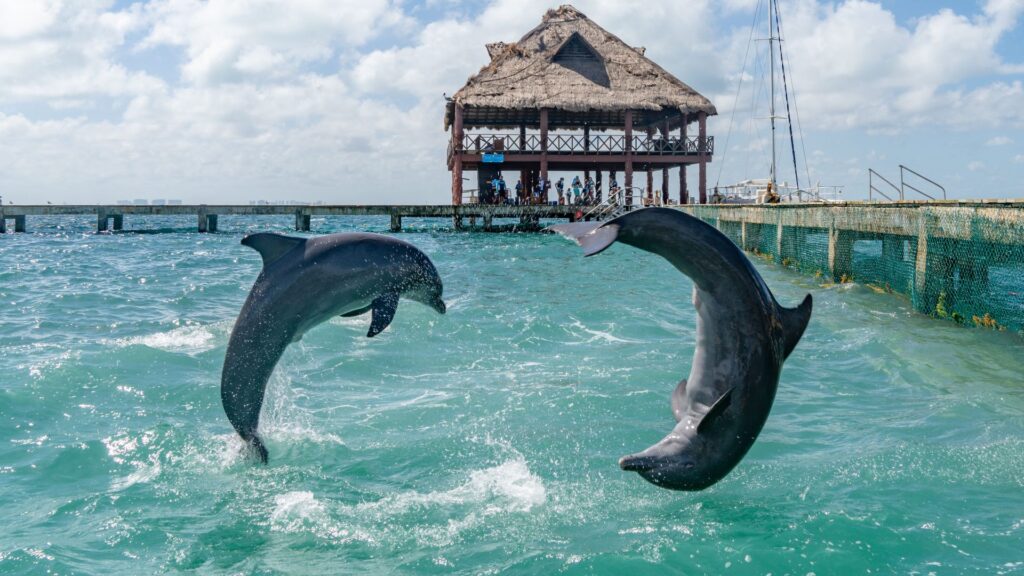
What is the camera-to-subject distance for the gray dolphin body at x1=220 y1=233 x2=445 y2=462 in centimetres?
506

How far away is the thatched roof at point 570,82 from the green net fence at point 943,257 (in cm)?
2066

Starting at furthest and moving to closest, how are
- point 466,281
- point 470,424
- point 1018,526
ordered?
point 466,281 < point 470,424 < point 1018,526

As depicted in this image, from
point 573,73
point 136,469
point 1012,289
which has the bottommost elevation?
point 136,469

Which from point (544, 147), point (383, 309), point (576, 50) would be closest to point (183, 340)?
point (383, 309)

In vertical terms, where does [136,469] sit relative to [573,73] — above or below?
below

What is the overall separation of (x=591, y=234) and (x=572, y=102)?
33746 millimetres

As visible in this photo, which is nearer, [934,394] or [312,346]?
[934,394]

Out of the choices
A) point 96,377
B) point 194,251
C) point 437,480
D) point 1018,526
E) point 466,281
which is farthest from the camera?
point 194,251

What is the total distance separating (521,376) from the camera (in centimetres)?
898

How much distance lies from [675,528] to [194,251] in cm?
2609

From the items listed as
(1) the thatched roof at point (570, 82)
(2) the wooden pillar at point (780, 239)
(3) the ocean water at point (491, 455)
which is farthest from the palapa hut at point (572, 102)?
(3) the ocean water at point (491, 455)

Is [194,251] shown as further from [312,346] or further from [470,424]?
[470,424]

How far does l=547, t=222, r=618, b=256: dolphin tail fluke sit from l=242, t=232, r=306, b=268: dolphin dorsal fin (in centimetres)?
181

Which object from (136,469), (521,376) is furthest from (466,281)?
(136,469)
